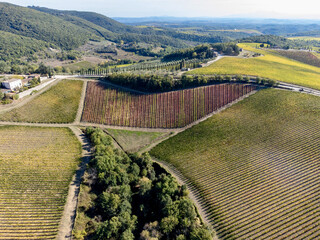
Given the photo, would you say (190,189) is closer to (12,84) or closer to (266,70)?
(12,84)

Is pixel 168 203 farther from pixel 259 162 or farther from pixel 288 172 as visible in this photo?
pixel 288 172

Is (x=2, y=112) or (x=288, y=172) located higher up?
(x=2, y=112)

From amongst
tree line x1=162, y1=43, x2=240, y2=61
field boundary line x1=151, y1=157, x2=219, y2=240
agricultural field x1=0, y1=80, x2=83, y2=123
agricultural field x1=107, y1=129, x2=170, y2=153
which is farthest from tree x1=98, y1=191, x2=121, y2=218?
tree line x1=162, y1=43, x2=240, y2=61

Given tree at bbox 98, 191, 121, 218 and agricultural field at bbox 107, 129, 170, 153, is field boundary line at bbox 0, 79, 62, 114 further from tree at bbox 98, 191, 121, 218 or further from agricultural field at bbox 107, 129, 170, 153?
tree at bbox 98, 191, 121, 218

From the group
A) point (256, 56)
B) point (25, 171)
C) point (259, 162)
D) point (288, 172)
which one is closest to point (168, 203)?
point (259, 162)

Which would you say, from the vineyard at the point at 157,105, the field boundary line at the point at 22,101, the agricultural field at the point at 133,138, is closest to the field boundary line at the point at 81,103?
the vineyard at the point at 157,105

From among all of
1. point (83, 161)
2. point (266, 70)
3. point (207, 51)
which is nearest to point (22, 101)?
point (83, 161)

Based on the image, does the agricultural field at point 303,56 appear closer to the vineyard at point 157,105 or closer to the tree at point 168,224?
the vineyard at point 157,105
